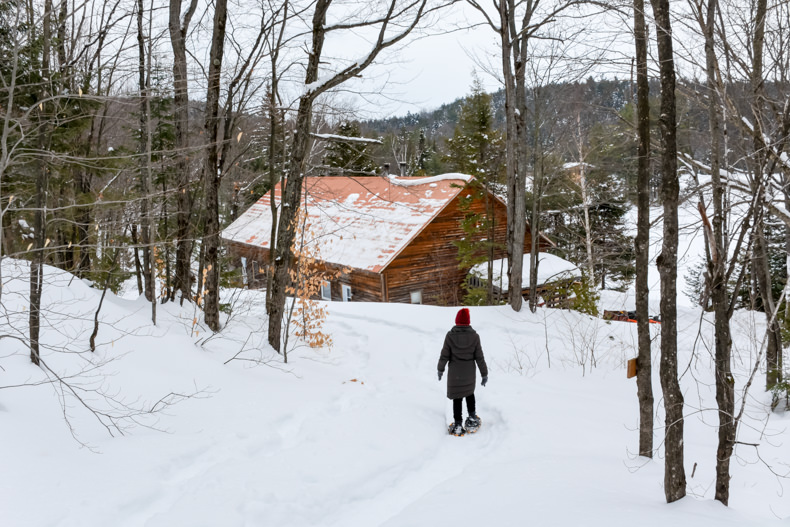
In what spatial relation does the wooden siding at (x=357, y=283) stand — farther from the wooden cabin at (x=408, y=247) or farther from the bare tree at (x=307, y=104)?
the bare tree at (x=307, y=104)

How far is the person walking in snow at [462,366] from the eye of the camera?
6707mm

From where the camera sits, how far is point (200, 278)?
34.6 ft

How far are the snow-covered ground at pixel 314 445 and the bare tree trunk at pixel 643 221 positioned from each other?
0.55 m

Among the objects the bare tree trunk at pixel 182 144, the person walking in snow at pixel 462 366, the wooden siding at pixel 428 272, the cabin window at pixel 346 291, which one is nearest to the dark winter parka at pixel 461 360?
the person walking in snow at pixel 462 366

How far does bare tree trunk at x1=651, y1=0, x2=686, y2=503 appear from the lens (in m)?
4.11

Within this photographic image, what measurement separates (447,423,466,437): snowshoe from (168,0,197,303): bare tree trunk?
229 inches

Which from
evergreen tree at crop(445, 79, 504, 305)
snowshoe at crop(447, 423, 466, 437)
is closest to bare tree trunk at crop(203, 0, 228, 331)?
snowshoe at crop(447, 423, 466, 437)

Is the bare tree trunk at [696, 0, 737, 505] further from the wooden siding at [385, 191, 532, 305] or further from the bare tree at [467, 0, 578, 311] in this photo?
the wooden siding at [385, 191, 532, 305]

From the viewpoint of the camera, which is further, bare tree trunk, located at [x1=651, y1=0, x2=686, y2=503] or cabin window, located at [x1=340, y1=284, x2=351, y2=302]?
cabin window, located at [x1=340, y1=284, x2=351, y2=302]

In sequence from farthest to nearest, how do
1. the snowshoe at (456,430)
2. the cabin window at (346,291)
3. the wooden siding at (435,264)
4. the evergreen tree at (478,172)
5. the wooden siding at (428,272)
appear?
the cabin window at (346,291)
the wooden siding at (435,264)
the wooden siding at (428,272)
the evergreen tree at (478,172)
the snowshoe at (456,430)

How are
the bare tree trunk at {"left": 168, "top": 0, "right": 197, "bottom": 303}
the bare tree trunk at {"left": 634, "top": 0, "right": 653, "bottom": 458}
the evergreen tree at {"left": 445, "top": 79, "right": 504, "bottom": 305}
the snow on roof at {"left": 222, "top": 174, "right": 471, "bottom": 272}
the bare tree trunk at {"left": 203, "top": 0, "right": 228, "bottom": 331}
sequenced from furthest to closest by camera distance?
the snow on roof at {"left": 222, "top": 174, "right": 471, "bottom": 272}, the evergreen tree at {"left": 445, "top": 79, "right": 504, "bottom": 305}, the bare tree trunk at {"left": 168, "top": 0, "right": 197, "bottom": 303}, the bare tree trunk at {"left": 203, "top": 0, "right": 228, "bottom": 331}, the bare tree trunk at {"left": 634, "top": 0, "right": 653, "bottom": 458}

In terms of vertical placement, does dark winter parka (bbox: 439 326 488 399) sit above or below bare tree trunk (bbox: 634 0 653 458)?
below

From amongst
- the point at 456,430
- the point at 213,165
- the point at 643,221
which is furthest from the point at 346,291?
the point at 643,221

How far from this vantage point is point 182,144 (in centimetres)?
975
